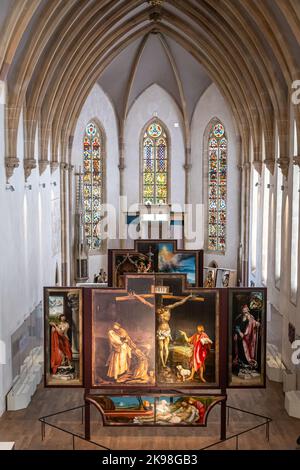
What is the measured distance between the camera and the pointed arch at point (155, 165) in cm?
4225

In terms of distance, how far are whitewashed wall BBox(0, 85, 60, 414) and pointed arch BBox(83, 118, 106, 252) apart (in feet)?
31.0

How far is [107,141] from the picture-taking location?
41094 mm

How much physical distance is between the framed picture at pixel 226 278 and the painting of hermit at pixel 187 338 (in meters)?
18.6

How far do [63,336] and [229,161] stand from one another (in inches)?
991

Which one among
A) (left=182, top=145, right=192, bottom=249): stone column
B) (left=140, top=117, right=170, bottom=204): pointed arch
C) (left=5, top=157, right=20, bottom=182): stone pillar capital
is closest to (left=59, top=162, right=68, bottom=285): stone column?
(left=140, top=117, right=170, bottom=204): pointed arch

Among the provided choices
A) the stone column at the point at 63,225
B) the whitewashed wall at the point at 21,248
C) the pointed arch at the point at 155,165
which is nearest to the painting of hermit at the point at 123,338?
the whitewashed wall at the point at 21,248

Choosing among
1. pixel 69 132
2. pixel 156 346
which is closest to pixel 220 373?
pixel 156 346

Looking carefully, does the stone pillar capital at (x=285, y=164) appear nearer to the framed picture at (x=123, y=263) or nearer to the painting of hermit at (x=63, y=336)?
the framed picture at (x=123, y=263)

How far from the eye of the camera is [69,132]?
120 feet

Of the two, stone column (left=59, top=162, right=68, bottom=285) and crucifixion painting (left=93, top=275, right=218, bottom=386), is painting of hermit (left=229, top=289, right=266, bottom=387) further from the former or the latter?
stone column (left=59, top=162, right=68, bottom=285)

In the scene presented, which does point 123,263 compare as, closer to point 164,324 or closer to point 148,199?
point 164,324

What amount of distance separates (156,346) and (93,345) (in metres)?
1.68

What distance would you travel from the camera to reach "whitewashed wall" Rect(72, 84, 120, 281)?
3978 centimetres
